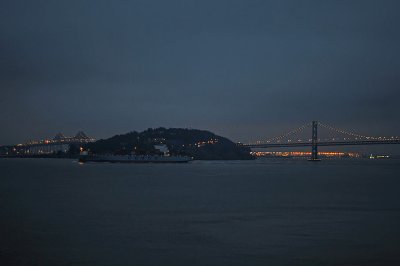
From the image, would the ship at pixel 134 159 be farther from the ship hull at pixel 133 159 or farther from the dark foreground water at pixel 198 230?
the dark foreground water at pixel 198 230

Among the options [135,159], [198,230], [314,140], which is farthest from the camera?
[135,159]

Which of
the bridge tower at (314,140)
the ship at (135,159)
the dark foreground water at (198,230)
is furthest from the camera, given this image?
the ship at (135,159)

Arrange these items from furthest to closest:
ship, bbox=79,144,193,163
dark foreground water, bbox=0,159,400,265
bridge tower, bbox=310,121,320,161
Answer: ship, bbox=79,144,193,163 < bridge tower, bbox=310,121,320,161 < dark foreground water, bbox=0,159,400,265

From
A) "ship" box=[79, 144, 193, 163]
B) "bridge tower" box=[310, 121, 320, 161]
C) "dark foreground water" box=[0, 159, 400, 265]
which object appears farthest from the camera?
"ship" box=[79, 144, 193, 163]

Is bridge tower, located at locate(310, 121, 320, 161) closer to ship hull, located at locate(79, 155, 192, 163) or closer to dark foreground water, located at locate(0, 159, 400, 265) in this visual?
ship hull, located at locate(79, 155, 192, 163)

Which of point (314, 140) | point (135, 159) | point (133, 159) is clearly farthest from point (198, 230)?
point (133, 159)

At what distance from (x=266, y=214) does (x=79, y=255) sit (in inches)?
281

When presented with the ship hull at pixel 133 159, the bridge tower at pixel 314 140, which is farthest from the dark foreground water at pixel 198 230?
the ship hull at pixel 133 159

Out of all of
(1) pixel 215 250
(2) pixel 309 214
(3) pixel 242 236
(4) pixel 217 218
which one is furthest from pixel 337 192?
(1) pixel 215 250

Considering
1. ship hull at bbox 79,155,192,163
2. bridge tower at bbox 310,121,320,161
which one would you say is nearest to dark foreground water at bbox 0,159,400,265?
bridge tower at bbox 310,121,320,161

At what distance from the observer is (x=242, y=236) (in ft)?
37.1

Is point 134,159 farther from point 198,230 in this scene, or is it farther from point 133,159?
point 198,230

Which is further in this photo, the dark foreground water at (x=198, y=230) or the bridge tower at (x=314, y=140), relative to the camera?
the bridge tower at (x=314, y=140)

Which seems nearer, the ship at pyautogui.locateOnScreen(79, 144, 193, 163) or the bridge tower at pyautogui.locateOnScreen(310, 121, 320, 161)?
the bridge tower at pyautogui.locateOnScreen(310, 121, 320, 161)
